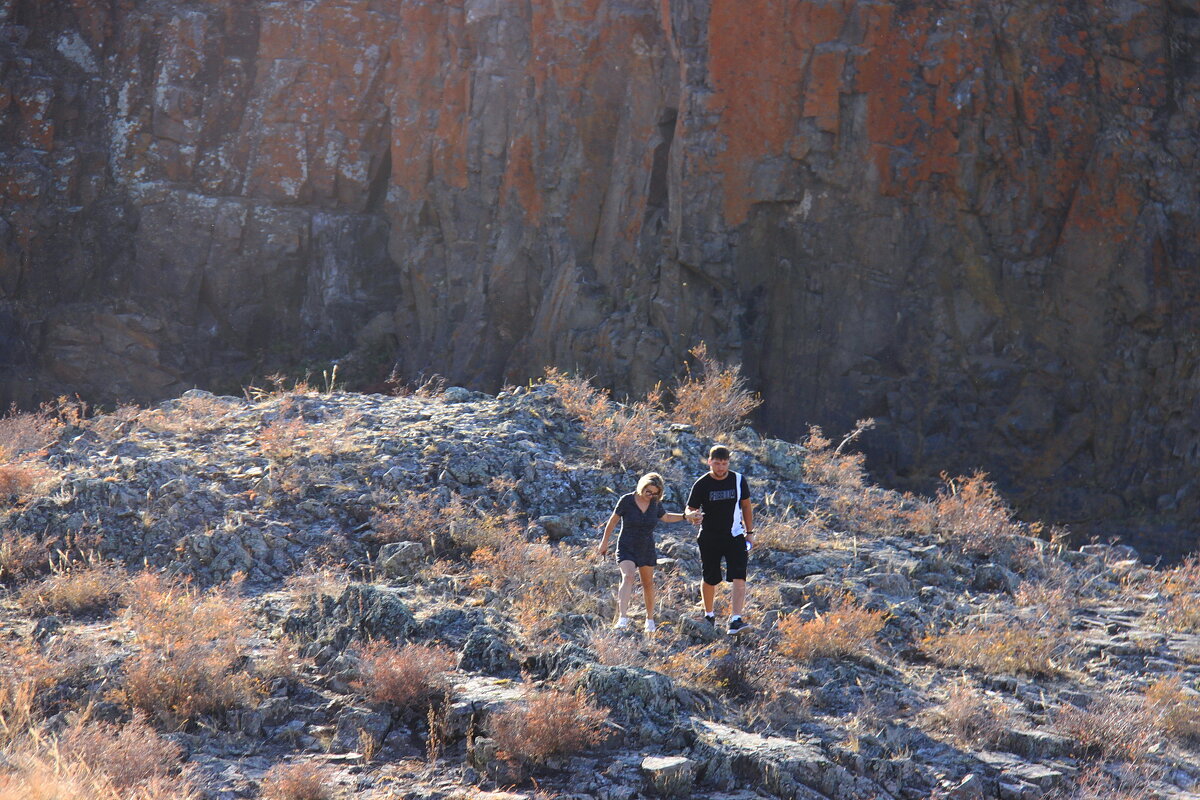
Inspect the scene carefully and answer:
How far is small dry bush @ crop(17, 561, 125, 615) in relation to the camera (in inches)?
261

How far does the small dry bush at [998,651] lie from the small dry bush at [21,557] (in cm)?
553

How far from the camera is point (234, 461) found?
8.66 metres

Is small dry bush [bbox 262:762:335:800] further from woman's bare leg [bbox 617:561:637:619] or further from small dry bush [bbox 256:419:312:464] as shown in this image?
small dry bush [bbox 256:419:312:464]

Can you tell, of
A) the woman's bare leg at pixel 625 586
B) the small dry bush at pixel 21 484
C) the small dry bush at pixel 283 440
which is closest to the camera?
the woman's bare leg at pixel 625 586

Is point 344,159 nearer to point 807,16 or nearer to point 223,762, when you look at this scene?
point 807,16

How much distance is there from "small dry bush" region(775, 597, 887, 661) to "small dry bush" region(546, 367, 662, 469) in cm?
265

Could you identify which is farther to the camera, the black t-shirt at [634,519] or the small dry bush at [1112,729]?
the black t-shirt at [634,519]

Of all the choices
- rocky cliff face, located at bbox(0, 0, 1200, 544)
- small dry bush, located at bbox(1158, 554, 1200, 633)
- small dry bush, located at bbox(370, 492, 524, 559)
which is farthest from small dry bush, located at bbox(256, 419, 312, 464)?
rocky cliff face, located at bbox(0, 0, 1200, 544)

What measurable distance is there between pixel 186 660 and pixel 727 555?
3.06 meters

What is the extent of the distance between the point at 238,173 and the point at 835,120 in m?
15.5

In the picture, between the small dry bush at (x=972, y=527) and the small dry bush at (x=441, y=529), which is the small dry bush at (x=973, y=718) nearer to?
the small dry bush at (x=441, y=529)

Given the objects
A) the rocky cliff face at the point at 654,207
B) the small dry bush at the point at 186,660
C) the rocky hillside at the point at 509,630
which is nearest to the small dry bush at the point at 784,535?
the rocky hillside at the point at 509,630

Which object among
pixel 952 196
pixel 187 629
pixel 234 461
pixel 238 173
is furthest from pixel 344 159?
pixel 187 629

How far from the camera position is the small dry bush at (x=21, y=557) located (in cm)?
→ 702
